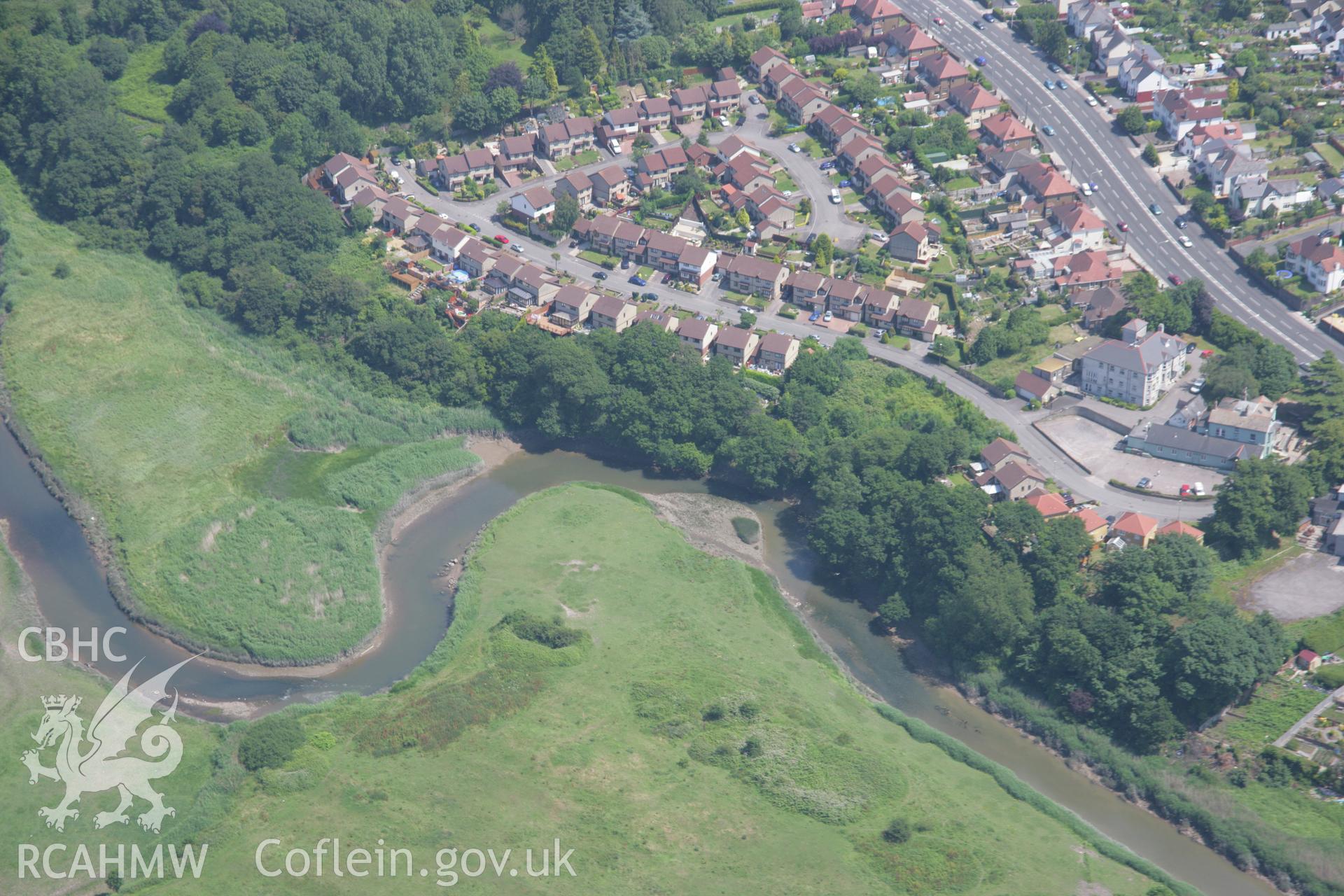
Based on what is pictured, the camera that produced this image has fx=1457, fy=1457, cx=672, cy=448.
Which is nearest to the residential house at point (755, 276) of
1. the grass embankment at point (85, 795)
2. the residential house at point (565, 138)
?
the residential house at point (565, 138)

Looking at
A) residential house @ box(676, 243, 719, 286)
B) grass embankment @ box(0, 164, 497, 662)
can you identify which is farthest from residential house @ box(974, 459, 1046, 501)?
grass embankment @ box(0, 164, 497, 662)

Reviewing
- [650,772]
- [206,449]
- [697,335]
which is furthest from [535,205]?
[650,772]

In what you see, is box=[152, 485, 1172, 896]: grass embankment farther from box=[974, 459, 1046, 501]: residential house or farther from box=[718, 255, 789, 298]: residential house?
box=[718, 255, 789, 298]: residential house

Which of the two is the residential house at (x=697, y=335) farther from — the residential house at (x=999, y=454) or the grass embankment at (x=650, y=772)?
the grass embankment at (x=650, y=772)

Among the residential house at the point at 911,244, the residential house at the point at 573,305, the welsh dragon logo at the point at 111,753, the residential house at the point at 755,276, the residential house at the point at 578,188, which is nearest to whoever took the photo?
the welsh dragon logo at the point at 111,753

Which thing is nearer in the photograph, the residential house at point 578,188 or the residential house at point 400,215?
the residential house at point 400,215

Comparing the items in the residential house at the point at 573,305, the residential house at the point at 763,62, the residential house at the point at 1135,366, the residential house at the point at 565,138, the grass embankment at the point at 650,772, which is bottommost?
the grass embankment at the point at 650,772
